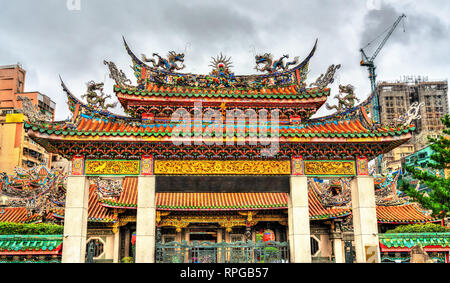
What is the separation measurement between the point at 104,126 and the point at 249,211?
1061 centimetres

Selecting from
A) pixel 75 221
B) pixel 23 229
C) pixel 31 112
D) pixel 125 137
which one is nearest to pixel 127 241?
pixel 23 229

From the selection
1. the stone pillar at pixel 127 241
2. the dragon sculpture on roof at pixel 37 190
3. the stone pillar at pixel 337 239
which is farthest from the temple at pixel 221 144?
the stone pillar at pixel 127 241

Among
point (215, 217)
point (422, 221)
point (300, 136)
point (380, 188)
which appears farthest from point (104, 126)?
point (422, 221)

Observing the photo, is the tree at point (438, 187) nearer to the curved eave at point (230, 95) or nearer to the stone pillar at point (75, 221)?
the curved eave at point (230, 95)

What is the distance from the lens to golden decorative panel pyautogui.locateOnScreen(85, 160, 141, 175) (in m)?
12.1

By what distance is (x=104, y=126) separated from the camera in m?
12.7

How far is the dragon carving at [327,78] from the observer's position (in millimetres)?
13719

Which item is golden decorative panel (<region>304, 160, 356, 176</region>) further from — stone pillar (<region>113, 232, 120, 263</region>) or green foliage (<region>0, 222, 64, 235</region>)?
stone pillar (<region>113, 232, 120, 263</region>)

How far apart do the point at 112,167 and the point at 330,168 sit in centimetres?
739

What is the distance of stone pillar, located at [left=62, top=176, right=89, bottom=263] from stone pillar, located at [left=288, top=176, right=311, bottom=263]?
6.74m

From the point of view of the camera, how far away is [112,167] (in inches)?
479

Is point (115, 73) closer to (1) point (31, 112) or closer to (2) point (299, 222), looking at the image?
(1) point (31, 112)

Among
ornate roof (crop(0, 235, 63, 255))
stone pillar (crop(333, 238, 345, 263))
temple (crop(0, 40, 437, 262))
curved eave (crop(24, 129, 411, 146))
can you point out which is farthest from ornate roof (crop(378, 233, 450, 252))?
ornate roof (crop(0, 235, 63, 255))

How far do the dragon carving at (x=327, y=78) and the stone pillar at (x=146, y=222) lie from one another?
710 centimetres
